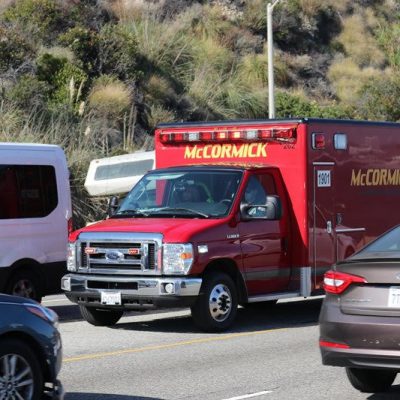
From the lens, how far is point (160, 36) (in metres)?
39.8

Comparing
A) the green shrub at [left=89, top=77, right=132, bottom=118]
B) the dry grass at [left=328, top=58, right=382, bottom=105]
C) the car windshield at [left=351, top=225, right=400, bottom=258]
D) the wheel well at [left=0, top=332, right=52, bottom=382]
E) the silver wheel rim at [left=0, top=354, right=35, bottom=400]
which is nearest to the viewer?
the silver wheel rim at [left=0, top=354, right=35, bottom=400]

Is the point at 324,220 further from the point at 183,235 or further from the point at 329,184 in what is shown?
the point at 183,235

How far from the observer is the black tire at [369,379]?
946cm

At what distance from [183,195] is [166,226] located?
3.44ft

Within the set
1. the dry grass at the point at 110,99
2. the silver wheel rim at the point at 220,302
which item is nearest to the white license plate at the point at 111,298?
the silver wheel rim at the point at 220,302

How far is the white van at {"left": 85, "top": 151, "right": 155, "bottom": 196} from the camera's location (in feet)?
81.7

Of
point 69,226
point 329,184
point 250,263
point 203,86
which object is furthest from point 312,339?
point 203,86

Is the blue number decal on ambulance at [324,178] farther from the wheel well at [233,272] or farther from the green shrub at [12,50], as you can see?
the green shrub at [12,50]

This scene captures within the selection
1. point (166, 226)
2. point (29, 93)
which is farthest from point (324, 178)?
point (29, 93)

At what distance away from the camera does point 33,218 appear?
49.0 ft

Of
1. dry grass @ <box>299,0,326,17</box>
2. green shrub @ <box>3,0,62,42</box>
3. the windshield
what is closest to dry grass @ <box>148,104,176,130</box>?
green shrub @ <box>3,0,62,42</box>

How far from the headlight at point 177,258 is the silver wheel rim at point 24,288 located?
2.56 meters

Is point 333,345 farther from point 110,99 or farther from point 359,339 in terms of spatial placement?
point 110,99

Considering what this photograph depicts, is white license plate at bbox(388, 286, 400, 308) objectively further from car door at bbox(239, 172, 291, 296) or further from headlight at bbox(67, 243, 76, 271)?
headlight at bbox(67, 243, 76, 271)
